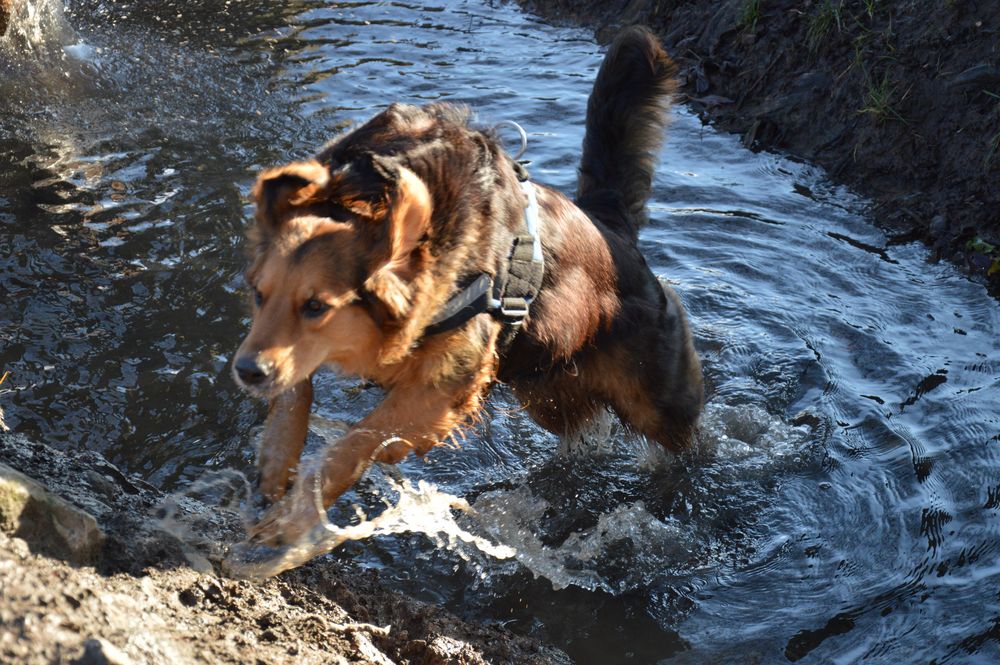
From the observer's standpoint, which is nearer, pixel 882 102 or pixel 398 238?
pixel 398 238

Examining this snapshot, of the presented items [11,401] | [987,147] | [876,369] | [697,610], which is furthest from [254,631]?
[987,147]

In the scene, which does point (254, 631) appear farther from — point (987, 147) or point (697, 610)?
point (987, 147)

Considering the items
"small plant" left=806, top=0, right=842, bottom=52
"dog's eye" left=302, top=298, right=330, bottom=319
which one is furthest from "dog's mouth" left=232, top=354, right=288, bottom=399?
"small plant" left=806, top=0, right=842, bottom=52

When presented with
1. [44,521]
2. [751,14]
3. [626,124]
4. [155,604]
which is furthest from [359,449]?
[751,14]

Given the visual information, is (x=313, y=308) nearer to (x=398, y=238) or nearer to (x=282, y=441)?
(x=398, y=238)

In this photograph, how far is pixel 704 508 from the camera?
438 centimetres

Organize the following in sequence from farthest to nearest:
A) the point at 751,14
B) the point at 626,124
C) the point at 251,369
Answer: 1. the point at 751,14
2. the point at 626,124
3. the point at 251,369

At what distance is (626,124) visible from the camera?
4.24 metres

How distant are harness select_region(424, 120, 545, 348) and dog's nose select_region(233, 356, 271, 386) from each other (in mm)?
668

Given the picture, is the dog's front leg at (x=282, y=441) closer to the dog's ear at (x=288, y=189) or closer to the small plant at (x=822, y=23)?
the dog's ear at (x=288, y=189)

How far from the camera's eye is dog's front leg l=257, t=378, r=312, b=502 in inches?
133

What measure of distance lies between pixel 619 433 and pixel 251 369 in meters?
2.58

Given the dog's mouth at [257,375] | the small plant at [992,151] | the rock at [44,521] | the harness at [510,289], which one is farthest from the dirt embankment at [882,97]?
the rock at [44,521]

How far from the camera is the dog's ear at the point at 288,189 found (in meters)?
2.88
